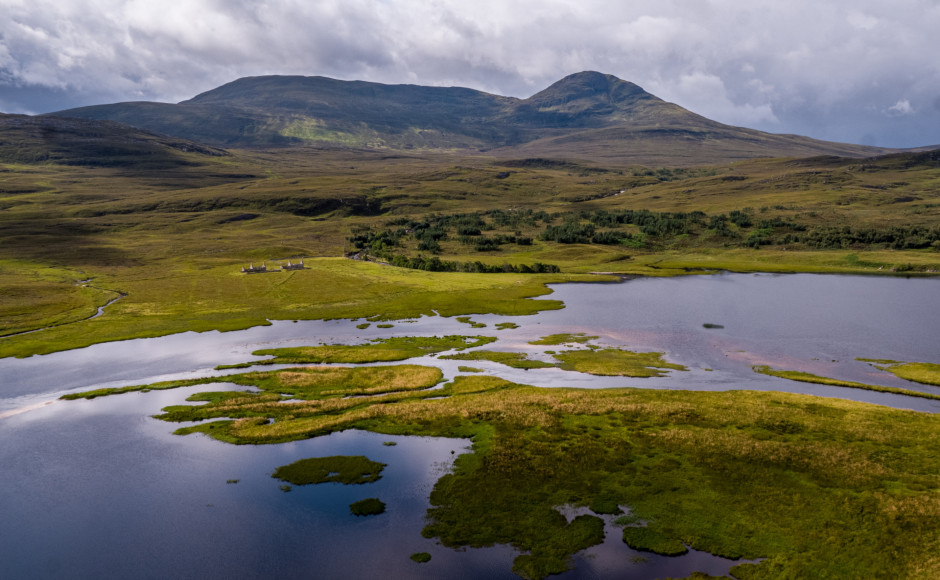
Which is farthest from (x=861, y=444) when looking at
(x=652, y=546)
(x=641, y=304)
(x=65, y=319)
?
(x=65, y=319)

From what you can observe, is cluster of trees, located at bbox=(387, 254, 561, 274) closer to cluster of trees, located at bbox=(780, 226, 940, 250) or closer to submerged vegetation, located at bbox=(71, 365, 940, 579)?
submerged vegetation, located at bbox=(71, 365, 940, 579)

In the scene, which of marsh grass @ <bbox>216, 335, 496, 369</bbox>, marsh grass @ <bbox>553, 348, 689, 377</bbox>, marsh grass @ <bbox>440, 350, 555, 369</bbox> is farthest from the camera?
marsh grass @ <bbox>216, 335, 496, 369</bbox>

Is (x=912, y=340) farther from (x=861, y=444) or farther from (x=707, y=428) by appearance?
(x=707, y=428)

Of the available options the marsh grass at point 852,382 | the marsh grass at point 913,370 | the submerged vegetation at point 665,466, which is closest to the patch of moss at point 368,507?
the submerged vegetation at point 665,466

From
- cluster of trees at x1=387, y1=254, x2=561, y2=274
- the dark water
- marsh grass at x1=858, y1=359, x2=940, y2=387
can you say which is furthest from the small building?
marsh grass at x1=858, y1=359, x2=940, y2=387

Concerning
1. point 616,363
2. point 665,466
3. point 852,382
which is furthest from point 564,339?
point 665,466

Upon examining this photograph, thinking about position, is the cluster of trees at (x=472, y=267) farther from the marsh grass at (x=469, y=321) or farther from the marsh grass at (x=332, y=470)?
the marsh grass at (x=332, y=470)
